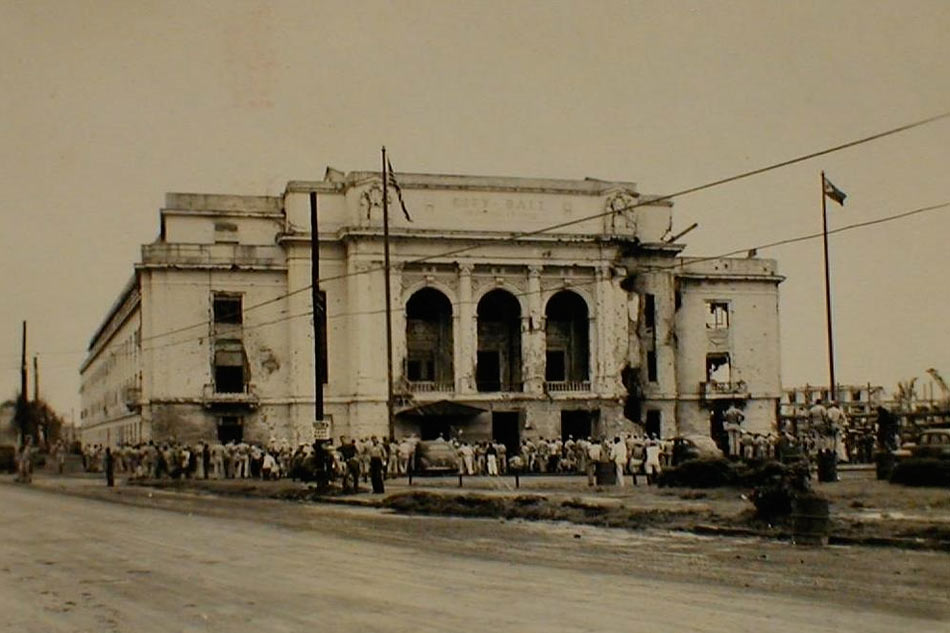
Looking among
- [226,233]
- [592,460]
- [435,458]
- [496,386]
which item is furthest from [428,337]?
[592,460]

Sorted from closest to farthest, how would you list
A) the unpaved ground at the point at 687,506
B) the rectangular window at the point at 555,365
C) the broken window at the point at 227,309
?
the unpaved ground at the point at 687,506, the broken window at the point at 227,309, the rectangular window at the point at 555,365

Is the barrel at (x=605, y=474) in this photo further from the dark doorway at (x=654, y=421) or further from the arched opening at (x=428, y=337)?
the dark doorway at (x=654, y=421)

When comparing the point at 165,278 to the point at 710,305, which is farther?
the point at 710,305

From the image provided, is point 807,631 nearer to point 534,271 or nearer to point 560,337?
point 534,271

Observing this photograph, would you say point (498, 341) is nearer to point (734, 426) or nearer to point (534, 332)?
point (534, 332)

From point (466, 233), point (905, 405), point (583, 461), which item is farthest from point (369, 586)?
point (905, 405)

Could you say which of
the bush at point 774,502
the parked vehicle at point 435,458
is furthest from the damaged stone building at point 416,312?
the bush at point 774,502
